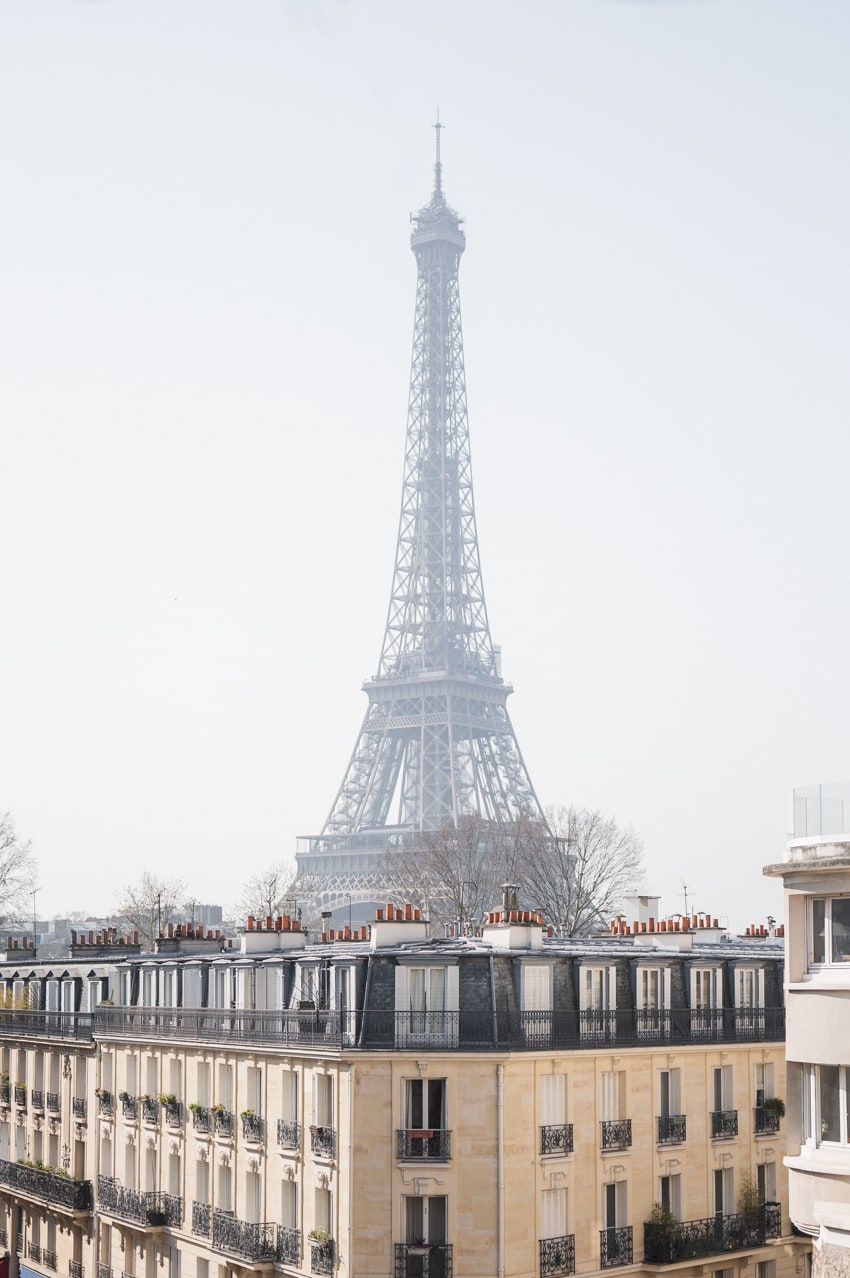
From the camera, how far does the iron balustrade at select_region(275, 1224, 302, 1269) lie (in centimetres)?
3556

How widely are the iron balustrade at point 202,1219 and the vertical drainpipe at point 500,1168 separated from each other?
27.2ft

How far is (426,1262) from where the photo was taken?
33.3 meters

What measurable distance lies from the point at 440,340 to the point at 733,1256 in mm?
156073

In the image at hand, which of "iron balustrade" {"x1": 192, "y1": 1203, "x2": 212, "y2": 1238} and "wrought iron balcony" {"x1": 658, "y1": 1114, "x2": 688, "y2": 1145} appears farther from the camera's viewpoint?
"iron balustrade" {"x1": 192, "y1": 1203, "x2": 212, "y2": 1238}

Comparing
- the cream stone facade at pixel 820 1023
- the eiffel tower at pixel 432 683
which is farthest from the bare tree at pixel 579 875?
the cream stone facade at pixel 820 1023

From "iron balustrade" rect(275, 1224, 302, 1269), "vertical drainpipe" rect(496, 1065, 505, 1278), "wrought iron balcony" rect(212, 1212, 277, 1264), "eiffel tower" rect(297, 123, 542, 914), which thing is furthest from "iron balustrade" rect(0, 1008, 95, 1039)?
"eiffel tower" rect(297, 123, 542, 914)

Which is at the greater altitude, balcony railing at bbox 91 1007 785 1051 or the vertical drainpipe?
balcony railing at bbox 91 1007 785 1051

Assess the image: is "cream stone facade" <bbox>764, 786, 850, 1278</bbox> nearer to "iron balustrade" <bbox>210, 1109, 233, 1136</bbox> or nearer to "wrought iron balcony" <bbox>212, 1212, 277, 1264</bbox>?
"wrought iron balcony" <bbox>212, 1212, 277, 1264</bbox>

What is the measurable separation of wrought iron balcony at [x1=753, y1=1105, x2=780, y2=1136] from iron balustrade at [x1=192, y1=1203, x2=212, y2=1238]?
12413mm

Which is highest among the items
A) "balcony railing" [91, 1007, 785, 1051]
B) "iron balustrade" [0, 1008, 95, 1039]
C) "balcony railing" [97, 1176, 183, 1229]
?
"balcony railing" [91, 1007, 785, 1051]

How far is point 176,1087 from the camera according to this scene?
1620 inches

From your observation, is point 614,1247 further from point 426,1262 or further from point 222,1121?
point 222,1121

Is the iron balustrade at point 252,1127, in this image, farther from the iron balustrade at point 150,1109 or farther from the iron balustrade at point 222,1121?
the iron balustrade at point 150,1109

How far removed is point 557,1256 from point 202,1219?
352 inches
